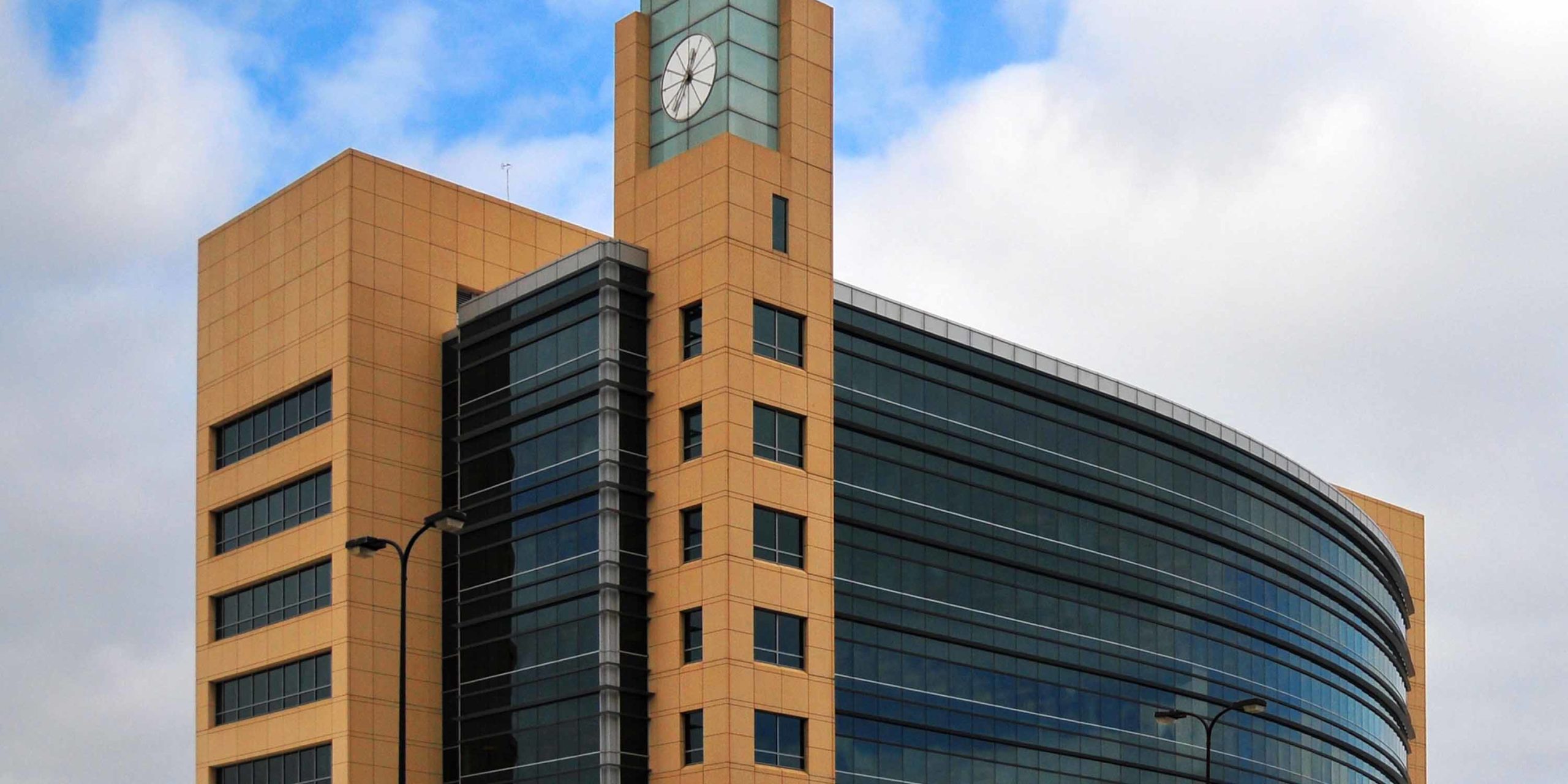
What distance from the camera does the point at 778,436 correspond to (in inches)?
2803

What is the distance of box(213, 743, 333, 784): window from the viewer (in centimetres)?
7406

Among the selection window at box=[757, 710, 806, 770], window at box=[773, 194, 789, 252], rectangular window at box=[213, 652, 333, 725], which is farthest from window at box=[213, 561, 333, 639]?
window at box=[773, 194, 789, 252]

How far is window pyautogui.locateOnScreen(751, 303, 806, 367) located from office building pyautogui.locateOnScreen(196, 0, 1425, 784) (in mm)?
133

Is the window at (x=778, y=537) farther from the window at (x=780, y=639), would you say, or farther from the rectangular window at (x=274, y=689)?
the rectangular window at (x=274, y=689)

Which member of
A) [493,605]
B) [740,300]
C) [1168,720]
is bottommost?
[1168,720]

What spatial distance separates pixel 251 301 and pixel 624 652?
23.0 meters

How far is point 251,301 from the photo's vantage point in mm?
82125

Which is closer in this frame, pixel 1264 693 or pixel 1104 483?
pixel 1104 483

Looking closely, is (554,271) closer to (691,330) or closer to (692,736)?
(691,330)

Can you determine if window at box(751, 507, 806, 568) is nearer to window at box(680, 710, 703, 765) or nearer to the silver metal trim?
window at box(680, 710, 703, 765)

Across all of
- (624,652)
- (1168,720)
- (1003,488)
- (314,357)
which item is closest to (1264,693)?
(1003,488)

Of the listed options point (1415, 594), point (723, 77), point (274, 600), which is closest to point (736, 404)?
point (723, 77)

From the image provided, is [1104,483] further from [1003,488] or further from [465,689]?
[465,689]

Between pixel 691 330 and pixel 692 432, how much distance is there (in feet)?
11.8
